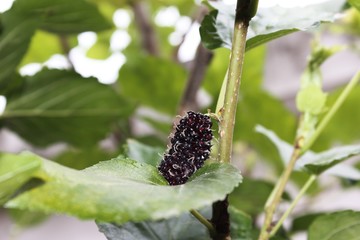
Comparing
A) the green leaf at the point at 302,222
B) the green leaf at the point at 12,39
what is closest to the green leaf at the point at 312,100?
the green leaf at the point at 302,222

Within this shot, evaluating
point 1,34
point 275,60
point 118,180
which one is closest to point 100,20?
point 1,34

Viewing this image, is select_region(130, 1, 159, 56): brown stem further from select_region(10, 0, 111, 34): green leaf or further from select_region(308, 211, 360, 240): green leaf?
select_region(308, 211, 360, 240): green leaf

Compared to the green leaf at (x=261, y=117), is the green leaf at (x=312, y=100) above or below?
above

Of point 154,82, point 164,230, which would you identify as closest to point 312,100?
point 164,230

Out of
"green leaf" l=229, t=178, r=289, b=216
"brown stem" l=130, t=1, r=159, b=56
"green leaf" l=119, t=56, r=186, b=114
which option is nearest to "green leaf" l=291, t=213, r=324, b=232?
"green leaf" l=229, t=178, r=289, b=216

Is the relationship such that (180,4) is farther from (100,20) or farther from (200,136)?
(200,136)

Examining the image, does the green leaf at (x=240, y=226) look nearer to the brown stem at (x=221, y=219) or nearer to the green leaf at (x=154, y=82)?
the brown stem at (x=221, y=219)
